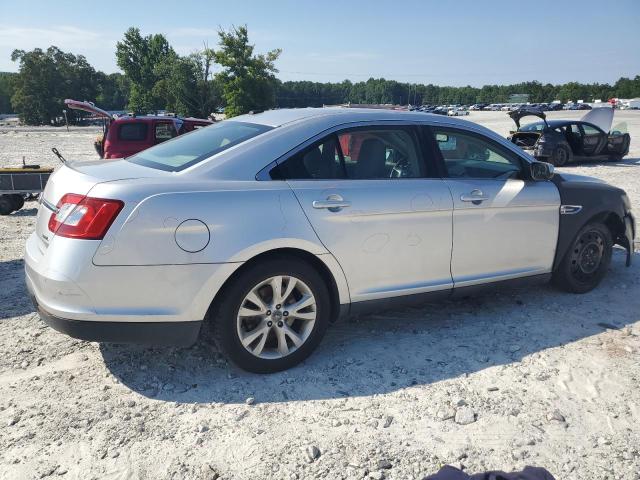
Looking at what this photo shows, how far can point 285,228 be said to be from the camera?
3.22m

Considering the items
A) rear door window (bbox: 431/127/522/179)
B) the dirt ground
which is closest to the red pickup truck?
the dirt ground

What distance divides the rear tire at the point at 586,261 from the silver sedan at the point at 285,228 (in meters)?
0.23

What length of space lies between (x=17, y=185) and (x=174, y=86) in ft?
206

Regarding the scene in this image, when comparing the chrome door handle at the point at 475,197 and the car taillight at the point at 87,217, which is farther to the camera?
the chrome door handle at the point at 475,197

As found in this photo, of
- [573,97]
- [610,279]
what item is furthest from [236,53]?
[573,97]

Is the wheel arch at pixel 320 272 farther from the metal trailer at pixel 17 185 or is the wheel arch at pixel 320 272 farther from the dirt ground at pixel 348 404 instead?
the metal trailer at pixel 17 185

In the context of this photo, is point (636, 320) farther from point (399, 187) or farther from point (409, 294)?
point (399, 187)

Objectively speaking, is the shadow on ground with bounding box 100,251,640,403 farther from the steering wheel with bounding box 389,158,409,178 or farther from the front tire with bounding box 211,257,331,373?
the steering wheel with bounding box 389,158,409,178

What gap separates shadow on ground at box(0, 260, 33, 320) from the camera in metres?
4.40

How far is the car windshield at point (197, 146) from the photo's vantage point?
3.45 m

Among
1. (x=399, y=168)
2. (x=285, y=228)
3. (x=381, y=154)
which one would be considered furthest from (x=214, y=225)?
(x=399, y=168)

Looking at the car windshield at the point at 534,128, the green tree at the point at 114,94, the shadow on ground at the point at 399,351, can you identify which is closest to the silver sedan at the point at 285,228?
the shadow on ground at the point at 399,351

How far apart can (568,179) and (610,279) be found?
142cm

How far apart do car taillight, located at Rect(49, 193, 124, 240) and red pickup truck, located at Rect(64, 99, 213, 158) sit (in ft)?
29.9
